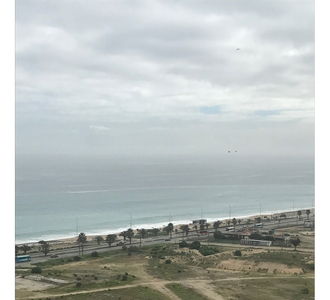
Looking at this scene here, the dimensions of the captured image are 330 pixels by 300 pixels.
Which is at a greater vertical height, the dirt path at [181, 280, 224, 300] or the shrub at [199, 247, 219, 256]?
the dirt path at [181, 280, 224, 300]

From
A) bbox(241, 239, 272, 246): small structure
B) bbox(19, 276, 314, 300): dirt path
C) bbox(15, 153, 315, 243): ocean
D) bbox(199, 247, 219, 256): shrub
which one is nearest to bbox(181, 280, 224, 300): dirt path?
bbox(19, 276, 314, 300): dirt path

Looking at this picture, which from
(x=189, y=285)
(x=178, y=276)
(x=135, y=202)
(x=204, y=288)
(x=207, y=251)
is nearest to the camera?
(x=204, y=288)

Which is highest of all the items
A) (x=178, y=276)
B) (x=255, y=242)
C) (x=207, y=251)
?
(x=178, y=276)

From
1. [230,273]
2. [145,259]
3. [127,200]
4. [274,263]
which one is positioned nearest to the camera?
[230,273]

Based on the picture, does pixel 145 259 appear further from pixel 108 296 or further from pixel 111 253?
pixel 108 296

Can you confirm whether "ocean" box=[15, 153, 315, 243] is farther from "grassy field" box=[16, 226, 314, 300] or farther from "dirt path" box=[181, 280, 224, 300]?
"dirt path" box=[181, 280, 224, 300]

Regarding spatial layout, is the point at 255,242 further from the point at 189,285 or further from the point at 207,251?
the point at 189,285

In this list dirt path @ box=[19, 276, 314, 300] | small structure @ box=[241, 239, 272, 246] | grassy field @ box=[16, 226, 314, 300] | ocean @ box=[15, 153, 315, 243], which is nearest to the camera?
dirt path @ box=[19, 276, 314, 300]

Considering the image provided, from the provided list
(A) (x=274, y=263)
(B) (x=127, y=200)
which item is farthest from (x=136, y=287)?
(B) (x=127, y=200)

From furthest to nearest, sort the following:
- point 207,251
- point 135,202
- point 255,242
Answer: point 135,202 < point 255,242 < point 207,251

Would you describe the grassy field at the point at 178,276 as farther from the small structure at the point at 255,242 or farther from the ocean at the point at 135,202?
the ocean at the point at 135,202

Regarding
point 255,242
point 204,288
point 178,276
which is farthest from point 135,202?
point 204,288
